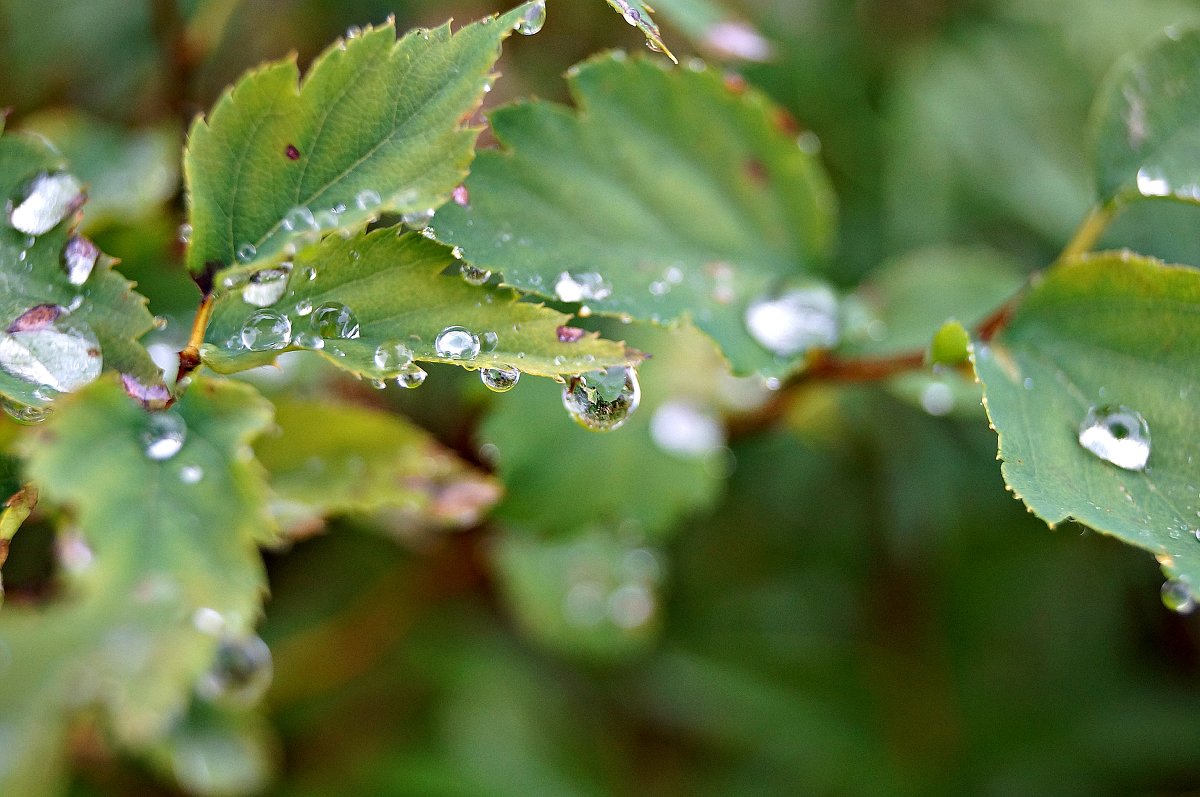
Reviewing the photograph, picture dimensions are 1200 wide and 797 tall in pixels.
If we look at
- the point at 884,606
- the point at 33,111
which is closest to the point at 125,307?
the point at 33,111

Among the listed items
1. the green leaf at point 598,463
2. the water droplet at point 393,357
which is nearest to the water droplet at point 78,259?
the water droplet at point 393,357

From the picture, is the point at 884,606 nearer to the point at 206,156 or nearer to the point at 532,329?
the point at 532,329

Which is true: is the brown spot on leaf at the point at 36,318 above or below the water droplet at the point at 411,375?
below

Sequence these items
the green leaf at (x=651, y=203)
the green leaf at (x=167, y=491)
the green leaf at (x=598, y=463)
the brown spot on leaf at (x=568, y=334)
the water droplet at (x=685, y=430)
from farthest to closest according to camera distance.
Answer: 1. the water droplet at (x=685, y=430)
2. the green leaf at (x=598, y=463)
3. the green leaf at (x=651, y=203)
4. the brown spot on leaf at (x=568, y=334)
5. the green leaf at (x=167, y=491)

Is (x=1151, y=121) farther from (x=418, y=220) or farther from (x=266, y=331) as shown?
(x=266, y=331)

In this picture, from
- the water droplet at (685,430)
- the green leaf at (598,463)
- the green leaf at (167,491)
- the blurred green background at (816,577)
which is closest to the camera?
the green leaf at (167,491)

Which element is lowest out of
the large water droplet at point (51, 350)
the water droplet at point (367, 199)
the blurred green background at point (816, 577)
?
the blurred green background at point (816, 577)

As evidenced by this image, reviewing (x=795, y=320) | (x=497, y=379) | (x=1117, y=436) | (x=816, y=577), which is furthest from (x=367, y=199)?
(x=816, y=577)

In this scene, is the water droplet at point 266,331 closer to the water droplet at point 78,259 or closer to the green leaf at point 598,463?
the water droplet at point 78,259

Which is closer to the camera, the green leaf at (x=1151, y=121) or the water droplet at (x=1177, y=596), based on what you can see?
the water droplet at (x=1177, y=596)
